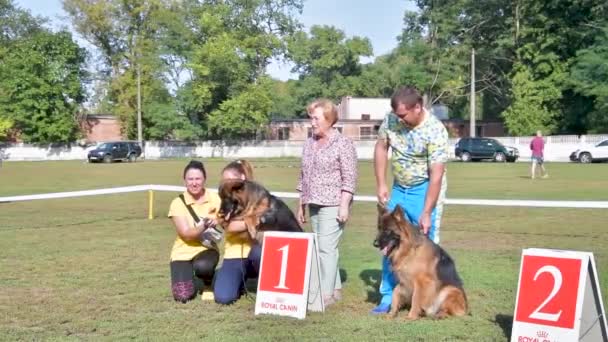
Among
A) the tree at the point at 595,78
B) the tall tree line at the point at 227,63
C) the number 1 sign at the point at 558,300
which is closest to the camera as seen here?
the number 1 sign at the point at 558,300

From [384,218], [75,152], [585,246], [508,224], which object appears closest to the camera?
[384,218]

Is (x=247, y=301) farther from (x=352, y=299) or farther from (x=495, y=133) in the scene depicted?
(x=495, y=133)

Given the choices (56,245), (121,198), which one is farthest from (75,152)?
(56,245)

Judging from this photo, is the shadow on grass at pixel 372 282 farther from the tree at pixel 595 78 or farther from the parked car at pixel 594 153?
the tree at pixel 595 78

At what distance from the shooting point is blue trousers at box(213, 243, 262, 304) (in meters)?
6.74

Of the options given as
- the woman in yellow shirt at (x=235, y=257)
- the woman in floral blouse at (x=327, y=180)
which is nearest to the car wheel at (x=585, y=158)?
the woman in yellow shirt at (x=235, y=257)

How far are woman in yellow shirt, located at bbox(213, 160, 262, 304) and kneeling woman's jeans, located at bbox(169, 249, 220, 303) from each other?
0.13 metres

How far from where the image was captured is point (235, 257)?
274 inches

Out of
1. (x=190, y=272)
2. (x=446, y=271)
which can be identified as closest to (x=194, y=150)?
(x=190, y=272)

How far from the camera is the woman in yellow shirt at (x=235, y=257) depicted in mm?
6664

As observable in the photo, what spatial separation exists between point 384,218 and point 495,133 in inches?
2722

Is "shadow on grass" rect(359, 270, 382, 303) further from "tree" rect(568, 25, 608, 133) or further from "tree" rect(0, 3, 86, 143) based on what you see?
"tree" rect(0, 3, 86, 143)

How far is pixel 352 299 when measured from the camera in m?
6.97

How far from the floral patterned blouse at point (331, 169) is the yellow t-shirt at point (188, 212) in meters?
1.04
